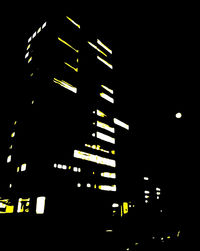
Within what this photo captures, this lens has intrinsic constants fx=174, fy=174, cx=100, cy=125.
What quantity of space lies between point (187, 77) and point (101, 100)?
490 centimetres

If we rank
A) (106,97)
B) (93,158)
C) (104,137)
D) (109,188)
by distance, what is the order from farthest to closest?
(106,97)
(104,137)
(109,188)
(93,158)

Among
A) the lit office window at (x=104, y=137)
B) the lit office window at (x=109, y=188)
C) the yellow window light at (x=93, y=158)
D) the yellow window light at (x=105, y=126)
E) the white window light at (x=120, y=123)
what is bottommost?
the lit office window at (x=109, y=188)

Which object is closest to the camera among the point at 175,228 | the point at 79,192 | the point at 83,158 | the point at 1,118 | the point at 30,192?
the point at 175,228

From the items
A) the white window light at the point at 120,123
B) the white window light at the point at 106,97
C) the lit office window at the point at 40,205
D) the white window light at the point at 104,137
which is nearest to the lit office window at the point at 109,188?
the white window light at the point at 104,137

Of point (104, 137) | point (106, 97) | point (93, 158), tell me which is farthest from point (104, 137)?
point (106, 97)

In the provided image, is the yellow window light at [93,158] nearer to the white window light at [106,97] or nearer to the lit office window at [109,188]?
the lit office window at [109,188]

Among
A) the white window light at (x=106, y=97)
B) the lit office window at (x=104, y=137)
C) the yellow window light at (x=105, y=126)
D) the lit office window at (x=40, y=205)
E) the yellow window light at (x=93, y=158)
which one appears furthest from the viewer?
the white window light at (x=106, y=97)

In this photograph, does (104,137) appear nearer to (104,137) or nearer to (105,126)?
(104,137)

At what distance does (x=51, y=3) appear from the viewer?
6297 mm

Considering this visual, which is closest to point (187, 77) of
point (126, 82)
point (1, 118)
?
point (126, 82)

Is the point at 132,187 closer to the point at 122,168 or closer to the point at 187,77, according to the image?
the point at 122,168

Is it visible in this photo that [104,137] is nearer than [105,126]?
Yes

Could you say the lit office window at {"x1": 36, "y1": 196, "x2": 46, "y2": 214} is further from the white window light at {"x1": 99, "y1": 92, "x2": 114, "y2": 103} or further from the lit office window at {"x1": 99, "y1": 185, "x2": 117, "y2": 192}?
the white window light at {"x1": 99, "y1": 92, "x2": 114, "y2": 103}

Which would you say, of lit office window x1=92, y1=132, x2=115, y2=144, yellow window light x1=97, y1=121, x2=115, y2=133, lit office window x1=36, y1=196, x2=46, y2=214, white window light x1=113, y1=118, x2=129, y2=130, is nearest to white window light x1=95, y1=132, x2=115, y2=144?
lit office window x1=92, y1=132, x2=115, y2=144
